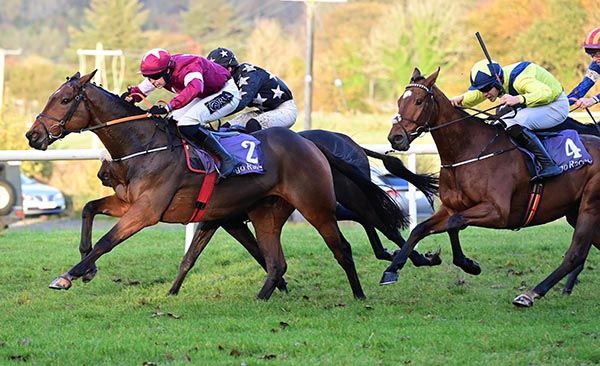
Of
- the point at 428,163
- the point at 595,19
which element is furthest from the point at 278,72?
the point at 428,163

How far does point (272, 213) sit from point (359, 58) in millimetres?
57797

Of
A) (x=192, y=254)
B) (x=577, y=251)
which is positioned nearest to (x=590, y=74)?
(x=577, y=251)

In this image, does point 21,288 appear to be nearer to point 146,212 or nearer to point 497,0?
point 146,212

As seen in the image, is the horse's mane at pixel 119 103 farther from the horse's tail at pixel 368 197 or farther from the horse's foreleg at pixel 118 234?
the horse's tail at pixel 368 197

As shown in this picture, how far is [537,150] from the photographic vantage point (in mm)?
8594

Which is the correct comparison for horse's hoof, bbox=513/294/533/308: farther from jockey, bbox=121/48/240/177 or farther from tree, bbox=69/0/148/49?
tree, bbox=69/0/148/49

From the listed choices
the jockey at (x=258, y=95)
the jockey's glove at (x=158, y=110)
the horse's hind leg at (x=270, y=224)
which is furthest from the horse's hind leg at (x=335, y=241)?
the jockey's glove at (x=158, y=110)

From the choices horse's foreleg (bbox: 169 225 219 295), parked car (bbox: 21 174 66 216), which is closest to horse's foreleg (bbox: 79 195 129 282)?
horse's foreleg (bbox: 169 225 219 295)

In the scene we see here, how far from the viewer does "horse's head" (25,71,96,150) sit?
27.1ft

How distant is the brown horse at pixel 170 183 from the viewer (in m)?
8.30

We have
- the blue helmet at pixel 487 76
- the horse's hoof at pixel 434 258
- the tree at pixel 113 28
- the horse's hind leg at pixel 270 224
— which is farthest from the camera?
the tree at pixel 113 28

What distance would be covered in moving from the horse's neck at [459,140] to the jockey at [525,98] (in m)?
0.17

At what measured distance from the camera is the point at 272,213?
9.23m

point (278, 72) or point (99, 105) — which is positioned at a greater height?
point (99, 105)
